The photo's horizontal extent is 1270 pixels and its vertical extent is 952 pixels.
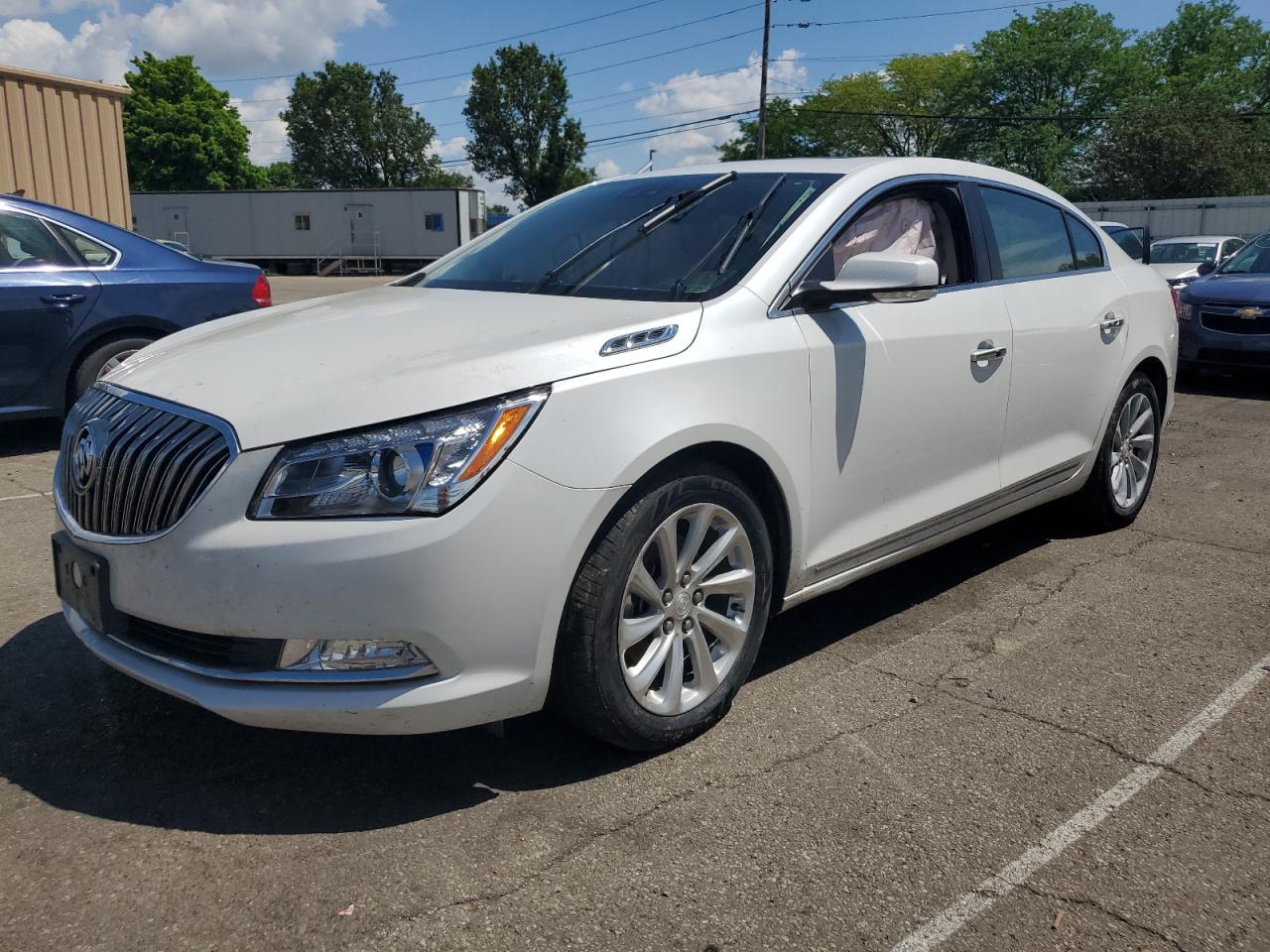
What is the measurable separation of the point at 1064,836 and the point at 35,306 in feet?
20.1

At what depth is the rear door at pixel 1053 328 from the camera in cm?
412

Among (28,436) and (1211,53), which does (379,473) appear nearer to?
(28,436)

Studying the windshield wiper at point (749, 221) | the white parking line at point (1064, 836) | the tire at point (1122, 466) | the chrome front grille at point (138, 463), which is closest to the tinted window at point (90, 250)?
the chrome front grille at point (138, 463)

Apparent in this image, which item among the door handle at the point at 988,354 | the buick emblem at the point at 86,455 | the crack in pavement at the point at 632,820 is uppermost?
the door handle at the point at 988,354

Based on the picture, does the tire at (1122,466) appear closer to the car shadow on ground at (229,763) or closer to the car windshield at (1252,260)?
the car shadow on ground at (229,763)

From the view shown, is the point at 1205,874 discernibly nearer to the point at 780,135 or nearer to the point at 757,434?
the point at 757,434

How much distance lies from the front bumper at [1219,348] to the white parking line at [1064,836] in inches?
285

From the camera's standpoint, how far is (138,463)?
2.63m

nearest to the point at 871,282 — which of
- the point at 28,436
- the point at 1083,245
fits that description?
the point at 1083,245

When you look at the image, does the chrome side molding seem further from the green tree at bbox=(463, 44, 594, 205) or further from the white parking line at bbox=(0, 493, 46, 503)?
the green tree at bbox=(463, 44, 594, 205)

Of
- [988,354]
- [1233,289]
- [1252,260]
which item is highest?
[1252,260]

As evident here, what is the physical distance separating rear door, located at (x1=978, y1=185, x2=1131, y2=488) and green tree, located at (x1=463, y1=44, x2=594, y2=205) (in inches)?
2493

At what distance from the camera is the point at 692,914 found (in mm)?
2258

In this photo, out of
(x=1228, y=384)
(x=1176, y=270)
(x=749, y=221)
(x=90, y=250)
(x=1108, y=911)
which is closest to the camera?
(x=1108, y=911)
